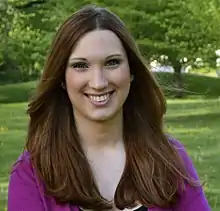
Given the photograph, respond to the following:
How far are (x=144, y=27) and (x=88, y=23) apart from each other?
17.5 metres

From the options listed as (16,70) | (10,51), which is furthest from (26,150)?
(16,70)

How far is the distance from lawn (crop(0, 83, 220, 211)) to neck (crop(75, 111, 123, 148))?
9.09 feet

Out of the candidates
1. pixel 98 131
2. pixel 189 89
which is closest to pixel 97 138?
pixel 98 131

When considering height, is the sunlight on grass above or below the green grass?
above

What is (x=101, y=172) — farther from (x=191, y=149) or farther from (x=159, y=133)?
(x=191, y=149)

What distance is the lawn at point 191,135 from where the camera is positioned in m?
9.22

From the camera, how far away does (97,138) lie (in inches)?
112

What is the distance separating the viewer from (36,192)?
2.71 metres

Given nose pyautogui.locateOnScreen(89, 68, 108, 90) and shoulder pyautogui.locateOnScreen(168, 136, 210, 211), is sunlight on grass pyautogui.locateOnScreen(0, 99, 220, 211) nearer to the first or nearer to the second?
shoulder pyautogui.locateOnScreen(168, 136, 210, 211)

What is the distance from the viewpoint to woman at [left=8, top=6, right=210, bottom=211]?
2.70 m

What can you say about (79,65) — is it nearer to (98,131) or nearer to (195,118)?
(98,131)

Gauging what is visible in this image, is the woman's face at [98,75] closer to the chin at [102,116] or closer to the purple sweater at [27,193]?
the chin at [102,116]

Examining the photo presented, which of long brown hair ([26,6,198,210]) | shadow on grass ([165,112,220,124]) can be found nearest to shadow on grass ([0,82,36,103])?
shadow on grass ([165,112,220,124])

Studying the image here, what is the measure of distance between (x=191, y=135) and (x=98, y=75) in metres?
11.4
